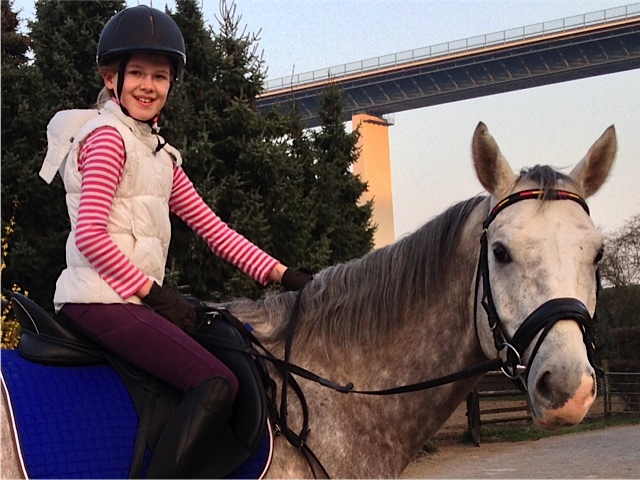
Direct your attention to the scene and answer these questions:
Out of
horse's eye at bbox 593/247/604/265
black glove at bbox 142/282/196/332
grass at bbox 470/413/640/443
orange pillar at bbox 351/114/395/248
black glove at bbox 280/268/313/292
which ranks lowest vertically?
grass at bbox 470/413/640/443

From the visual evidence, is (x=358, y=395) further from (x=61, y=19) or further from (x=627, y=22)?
(x=627, y=22)

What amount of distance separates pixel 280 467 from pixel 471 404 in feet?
41.5

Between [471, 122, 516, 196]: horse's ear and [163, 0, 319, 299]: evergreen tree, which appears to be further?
[163, 0, 319, 299]: evergreen tree

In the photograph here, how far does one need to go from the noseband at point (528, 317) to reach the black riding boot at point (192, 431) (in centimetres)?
99

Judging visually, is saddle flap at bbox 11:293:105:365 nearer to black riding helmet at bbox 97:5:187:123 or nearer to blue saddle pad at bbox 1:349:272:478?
blue saddle pad at bbox 1:349:272:478

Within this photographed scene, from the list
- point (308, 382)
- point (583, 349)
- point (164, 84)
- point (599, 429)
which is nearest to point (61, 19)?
point (164, 84)

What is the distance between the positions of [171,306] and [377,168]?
15.0 meters

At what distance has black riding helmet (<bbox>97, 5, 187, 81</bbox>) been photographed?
9.79ft

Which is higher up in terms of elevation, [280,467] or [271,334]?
[271,334]

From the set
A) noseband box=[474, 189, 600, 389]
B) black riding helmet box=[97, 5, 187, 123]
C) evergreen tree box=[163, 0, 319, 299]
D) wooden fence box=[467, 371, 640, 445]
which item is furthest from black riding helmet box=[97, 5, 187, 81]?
wooden fence box=[467, 371, 640, 445]

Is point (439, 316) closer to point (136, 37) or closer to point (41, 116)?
point (136, 37)

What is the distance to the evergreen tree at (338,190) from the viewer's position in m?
13.6

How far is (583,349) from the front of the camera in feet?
7.99

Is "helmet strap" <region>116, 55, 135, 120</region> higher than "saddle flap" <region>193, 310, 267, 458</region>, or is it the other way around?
"helmet strap" <region>116, 55, 135, 120</region>
